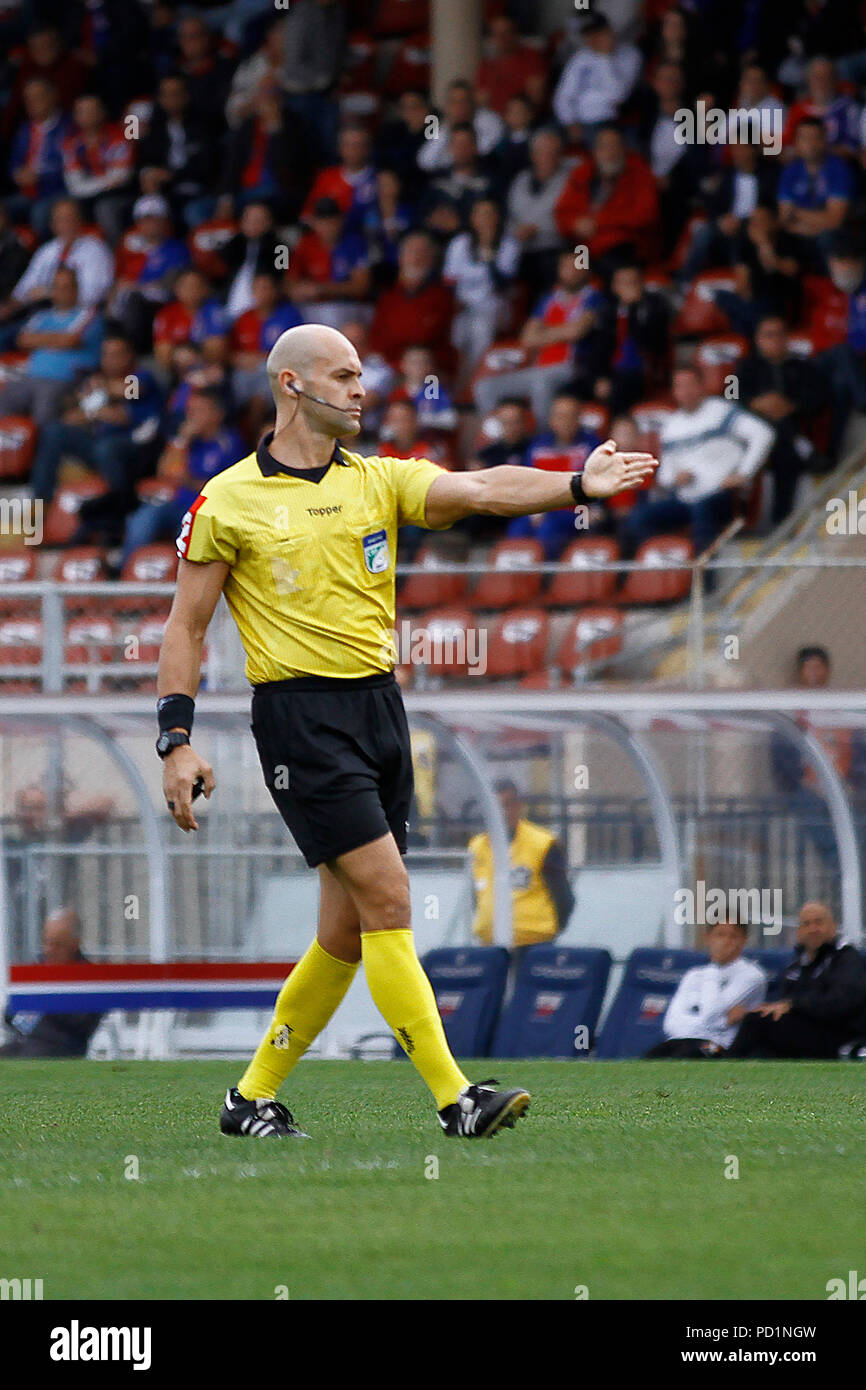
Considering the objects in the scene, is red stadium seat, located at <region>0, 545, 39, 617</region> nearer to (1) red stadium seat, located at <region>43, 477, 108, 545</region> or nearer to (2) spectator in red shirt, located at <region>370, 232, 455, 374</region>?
(1) red stadium seat, located at <region>43, 477, 108, 545</region>

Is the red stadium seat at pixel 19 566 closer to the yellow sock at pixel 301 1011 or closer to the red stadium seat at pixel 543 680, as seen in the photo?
the red stadium seat at pixel 543 680

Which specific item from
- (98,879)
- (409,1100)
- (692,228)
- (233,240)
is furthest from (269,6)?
(409,1100)

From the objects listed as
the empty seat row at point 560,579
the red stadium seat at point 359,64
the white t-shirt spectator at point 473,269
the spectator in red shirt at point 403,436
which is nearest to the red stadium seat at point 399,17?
the red stadium seat at point 359,64

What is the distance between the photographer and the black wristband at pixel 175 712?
621cm

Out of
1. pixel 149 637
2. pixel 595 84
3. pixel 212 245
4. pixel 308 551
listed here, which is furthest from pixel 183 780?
pixel 212 245

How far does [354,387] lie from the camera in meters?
6.29

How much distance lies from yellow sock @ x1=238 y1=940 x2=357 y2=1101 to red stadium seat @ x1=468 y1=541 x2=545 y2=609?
7073 mm

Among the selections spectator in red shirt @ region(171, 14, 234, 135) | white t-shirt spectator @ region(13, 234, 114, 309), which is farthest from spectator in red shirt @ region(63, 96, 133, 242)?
spectator in red shirt @ region(171, 14, 234, 135)

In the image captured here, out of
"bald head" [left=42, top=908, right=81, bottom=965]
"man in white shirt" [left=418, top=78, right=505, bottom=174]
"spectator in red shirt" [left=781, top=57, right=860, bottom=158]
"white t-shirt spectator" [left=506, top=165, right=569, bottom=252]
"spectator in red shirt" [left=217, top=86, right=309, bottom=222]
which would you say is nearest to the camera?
"bald head" [left=42, top=908, right=81, bottom=965]

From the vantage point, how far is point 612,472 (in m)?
5.88

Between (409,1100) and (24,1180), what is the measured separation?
2634 millimetres

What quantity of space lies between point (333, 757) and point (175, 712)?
46 centimetres

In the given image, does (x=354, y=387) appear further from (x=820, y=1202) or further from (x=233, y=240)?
(x=233, y=240)

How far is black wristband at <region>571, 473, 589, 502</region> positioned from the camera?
5.88 metres
